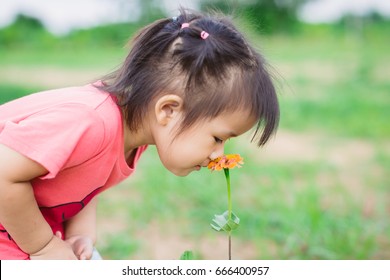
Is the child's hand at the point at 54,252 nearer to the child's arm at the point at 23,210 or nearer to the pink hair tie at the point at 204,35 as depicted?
the child's arm at the point at 23,210

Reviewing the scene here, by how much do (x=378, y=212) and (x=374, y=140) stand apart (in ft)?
4.40

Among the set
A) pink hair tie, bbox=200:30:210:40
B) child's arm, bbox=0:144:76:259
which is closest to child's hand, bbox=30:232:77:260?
child's arm, bbox=0:144:76:259

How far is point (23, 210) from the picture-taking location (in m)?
1.24

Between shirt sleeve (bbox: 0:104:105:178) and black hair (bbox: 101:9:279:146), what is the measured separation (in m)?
0.14

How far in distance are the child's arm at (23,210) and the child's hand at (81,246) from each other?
0.12 meters

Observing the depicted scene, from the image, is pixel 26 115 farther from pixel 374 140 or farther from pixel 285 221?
pixel 374 140

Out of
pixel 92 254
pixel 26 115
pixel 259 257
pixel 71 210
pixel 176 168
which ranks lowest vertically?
pixel 259 257

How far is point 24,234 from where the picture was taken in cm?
128

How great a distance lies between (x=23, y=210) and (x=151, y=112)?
1.20ft

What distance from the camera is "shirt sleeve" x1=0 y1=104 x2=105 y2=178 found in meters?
1.18

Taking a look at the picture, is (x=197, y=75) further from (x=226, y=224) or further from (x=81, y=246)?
(x=81, y=246)

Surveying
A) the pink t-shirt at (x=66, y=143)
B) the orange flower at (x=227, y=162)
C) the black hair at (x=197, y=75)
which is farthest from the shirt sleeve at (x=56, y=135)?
the orange flower at (x=227, y=162)

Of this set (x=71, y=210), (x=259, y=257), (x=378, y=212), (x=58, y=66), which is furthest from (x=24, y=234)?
(x=58, y=66)
